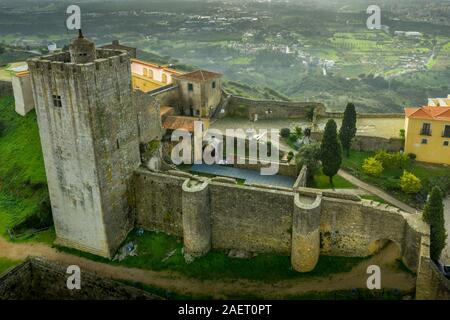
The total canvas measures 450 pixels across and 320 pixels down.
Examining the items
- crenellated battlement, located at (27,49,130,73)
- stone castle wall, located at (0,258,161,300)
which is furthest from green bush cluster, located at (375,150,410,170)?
stone castle wall, located at (0,258,161,300)

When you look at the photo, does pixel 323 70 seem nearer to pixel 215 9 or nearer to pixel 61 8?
pixel 215 9

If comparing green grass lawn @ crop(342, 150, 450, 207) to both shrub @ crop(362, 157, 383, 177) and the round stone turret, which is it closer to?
shrub @ crop(362, 157, 383, 177)

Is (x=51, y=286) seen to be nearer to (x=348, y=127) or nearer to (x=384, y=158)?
(x=348, y=127)

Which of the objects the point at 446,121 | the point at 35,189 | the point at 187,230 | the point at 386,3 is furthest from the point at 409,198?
the point at 386,3


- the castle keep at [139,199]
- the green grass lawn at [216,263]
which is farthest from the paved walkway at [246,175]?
the green grass lawn at [216,263]

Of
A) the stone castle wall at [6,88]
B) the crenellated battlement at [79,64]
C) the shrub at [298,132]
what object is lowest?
the shrub at [298,132]

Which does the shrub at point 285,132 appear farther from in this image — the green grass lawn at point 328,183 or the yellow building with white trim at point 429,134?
the yellow building with white trim at point 429,134
